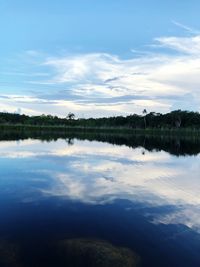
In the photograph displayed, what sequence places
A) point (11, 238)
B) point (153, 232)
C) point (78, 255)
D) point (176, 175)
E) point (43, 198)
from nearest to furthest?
1. point (78, 255)
2. point (11, 238)
3. point (153, 232)
4. point (43, 198)
5. point (176, 175)

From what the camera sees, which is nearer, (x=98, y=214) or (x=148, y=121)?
(x=98, y=214)

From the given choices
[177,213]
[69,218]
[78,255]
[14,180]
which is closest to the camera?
[78,255]

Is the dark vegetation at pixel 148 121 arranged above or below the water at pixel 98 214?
above

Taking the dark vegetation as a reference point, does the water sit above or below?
below

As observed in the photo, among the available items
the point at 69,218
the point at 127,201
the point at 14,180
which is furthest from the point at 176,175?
the point at 69,218

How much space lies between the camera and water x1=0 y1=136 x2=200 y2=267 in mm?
6367

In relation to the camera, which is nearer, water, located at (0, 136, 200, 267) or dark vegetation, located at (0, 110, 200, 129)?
water, located at (0, 136, 200, 267)

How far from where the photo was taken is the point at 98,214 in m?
8.71

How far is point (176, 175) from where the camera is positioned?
15.3m

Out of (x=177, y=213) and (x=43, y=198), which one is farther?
(x=43, y=198)

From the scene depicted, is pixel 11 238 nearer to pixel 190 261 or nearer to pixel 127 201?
pixel 190 261

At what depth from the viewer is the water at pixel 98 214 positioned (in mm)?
6367

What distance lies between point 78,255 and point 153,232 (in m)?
2.06

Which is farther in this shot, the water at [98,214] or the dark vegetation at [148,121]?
the dark vegetation at [148,121]
